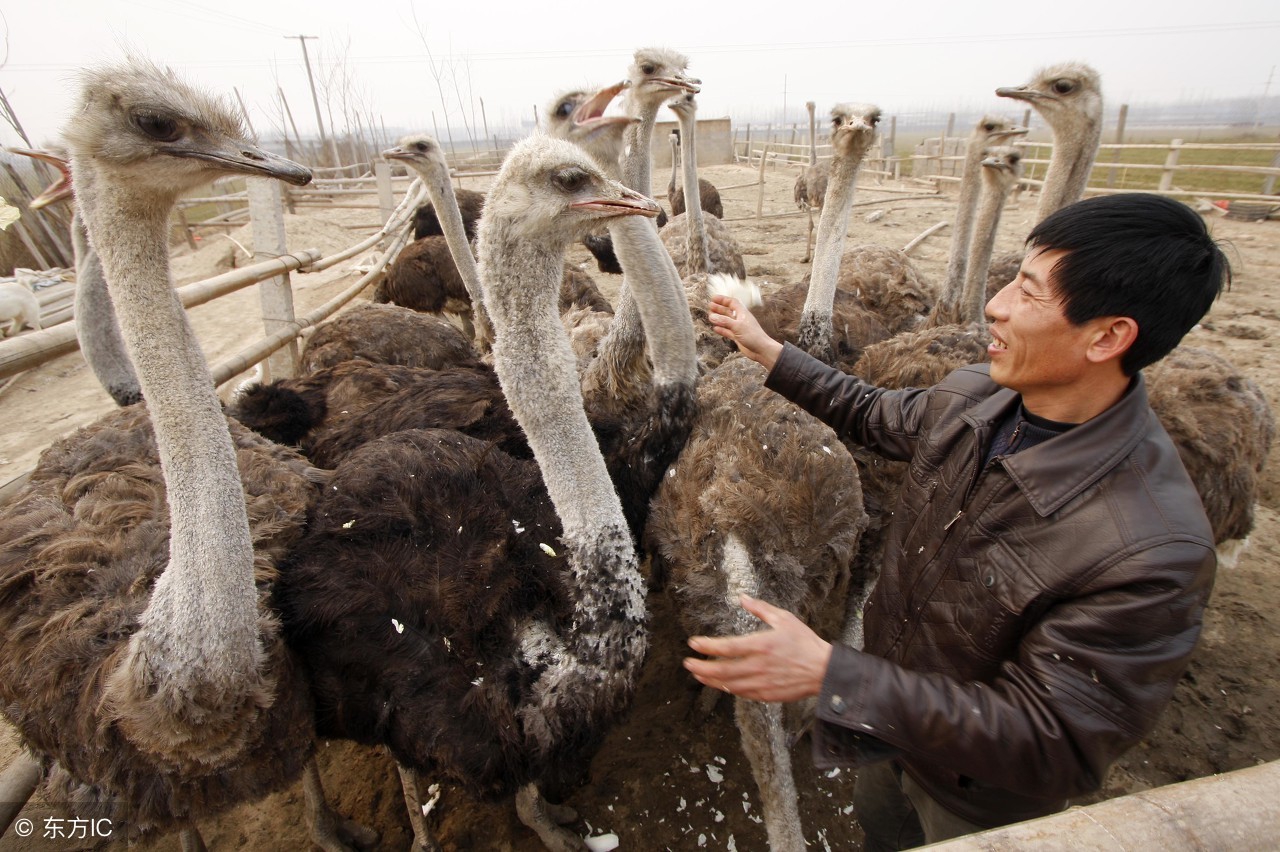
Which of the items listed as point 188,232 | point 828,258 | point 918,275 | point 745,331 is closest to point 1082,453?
point 745,331

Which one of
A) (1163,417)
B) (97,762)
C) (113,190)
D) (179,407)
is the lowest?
(97,762)

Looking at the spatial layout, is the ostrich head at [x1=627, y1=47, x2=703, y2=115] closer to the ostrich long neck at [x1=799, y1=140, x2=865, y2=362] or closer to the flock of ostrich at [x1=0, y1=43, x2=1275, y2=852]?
the ostrich long neck at [x1=799, y1=140, x2=865, y2=362]

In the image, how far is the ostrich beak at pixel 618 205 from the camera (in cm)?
177

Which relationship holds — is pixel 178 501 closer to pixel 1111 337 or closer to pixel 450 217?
pixel 1111 337

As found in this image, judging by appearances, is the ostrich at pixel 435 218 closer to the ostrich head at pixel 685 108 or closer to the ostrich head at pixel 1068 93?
the ostrich head at pixel 685 108

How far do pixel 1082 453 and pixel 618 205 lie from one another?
3.98 feet

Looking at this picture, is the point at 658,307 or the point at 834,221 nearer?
the point at 658,307

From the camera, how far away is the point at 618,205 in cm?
179

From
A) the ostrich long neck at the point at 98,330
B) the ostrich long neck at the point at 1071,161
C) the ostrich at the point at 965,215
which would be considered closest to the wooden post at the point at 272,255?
the ostrich long neck at the point at 98,330

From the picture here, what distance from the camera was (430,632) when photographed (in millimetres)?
1730

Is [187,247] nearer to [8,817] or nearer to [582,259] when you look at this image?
[582,259]

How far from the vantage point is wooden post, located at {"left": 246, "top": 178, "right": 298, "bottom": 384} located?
3955 mm

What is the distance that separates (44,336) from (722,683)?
7.95 feet

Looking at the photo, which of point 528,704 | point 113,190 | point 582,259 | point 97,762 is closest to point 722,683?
point 528,704
